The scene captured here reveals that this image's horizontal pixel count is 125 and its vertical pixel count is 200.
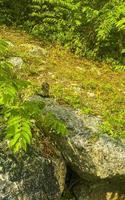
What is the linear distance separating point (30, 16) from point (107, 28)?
2.12 meters

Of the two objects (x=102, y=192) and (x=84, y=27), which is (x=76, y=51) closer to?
(x=84, y=27)

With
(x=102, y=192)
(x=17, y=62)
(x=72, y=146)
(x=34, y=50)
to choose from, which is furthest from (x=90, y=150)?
(x=34, y=50)

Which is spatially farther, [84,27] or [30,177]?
[84,27]

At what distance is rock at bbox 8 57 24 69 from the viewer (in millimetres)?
7727

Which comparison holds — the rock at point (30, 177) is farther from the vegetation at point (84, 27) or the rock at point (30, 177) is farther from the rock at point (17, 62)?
the vegetation at point (84, 27)

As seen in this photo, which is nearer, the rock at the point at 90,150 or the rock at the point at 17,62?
the rock at the point at 90,150

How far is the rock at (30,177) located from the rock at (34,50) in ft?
9.29

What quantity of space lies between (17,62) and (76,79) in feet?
3.66

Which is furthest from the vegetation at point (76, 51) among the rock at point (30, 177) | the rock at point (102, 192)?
the rock at point (30, 177)

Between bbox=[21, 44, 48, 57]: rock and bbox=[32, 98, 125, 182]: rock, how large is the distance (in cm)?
209

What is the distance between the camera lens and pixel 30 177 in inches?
227

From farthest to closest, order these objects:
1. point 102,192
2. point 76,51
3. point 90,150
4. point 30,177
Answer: point 76,51, point 102,192, point 90,150, point 30,177

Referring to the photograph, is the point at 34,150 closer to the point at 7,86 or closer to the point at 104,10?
the point at 7,86

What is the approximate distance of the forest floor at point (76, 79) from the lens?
689 centimetres
